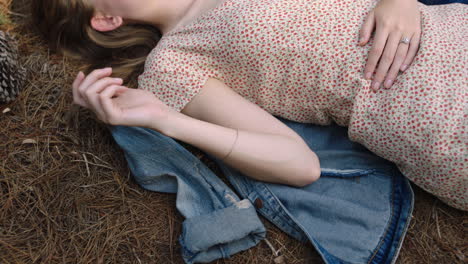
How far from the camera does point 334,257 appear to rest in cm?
172

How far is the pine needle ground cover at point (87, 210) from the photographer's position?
174 centimetres

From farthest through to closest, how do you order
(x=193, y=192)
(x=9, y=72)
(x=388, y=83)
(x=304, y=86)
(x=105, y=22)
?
(x=105, y=22) < (x=9, y=72) < (x=193, y=192) < (x=304, y=86) < (x=388, y=83)

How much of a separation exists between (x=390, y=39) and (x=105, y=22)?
4.70ft

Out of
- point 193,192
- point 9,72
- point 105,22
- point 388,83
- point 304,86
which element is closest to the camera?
point 388,83

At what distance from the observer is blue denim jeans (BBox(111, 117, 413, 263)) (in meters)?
1.72

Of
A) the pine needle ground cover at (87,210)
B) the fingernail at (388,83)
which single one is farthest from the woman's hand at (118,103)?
the fingernail at (388,83)

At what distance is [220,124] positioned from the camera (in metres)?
1.81

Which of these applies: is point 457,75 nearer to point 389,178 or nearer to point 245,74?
point 389,178

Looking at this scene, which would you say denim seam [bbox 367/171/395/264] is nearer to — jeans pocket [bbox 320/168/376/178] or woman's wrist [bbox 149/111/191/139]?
jeans pocket [bbox 320/168/376/178]

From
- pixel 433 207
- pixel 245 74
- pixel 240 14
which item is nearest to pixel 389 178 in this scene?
pixel 433 207

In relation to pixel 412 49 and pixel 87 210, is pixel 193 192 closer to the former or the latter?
pixel 87 210

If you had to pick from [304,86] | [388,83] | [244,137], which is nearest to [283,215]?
[244,137]

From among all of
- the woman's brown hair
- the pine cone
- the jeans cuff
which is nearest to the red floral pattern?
the woman's brown hair

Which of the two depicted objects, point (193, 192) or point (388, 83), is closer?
point (388, 83)
